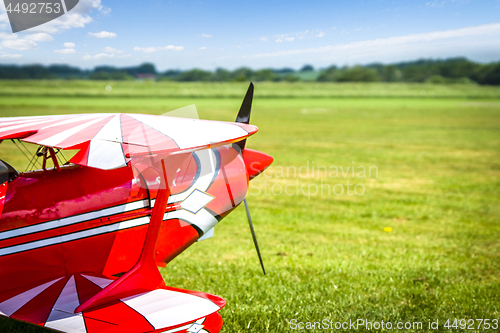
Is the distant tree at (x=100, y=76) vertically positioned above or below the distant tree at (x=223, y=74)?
above

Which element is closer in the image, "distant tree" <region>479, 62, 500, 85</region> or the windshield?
the windshield

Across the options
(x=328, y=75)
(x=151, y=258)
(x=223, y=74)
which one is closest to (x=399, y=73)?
(x=328, y=75)

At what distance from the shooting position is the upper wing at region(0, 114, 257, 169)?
2.66 metres

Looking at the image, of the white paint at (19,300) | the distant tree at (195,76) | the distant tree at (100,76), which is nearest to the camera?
the white paint at (19,300)

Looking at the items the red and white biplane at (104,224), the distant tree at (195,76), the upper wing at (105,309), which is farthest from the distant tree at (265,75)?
the upper wing at (105,309)

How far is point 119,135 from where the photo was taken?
9.66ft

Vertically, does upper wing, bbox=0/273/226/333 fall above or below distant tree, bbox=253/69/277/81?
below

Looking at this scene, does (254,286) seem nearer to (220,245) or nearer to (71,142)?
(220,245)

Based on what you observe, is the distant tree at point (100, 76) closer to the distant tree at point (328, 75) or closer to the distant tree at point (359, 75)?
the distant tree at point (328, 75)

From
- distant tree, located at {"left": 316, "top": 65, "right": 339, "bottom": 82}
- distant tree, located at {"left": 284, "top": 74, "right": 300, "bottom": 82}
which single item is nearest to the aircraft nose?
distant tree, located at {"left": 284, "top": 74, "right": 300, "bottom": 82}

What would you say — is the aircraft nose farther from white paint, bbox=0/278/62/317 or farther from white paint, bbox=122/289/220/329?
white paint, bbox=0/278/62/317

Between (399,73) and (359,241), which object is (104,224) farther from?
(399,73)

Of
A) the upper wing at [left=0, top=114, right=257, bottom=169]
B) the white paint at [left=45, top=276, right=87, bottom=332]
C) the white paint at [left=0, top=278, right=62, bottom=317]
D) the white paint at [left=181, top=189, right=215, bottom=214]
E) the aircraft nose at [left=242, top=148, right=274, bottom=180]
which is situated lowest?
the white paint at [left=45, top=276, right=87, bottom=332]

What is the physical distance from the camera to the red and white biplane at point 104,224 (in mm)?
2936
